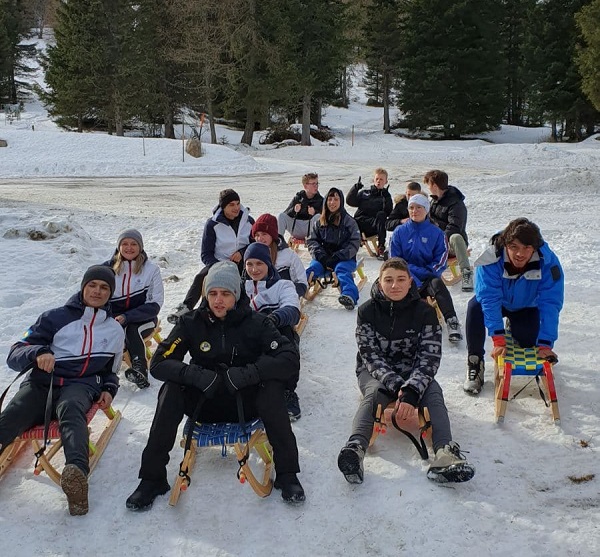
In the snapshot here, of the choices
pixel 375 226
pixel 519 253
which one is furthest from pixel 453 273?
pixel 519 253

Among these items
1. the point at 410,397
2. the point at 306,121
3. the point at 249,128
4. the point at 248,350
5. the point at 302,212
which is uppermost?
the point at 306,121

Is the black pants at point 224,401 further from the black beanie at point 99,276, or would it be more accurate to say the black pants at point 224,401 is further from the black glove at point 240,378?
the black beanie at point 99,276

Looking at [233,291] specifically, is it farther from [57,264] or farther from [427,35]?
[427,35]

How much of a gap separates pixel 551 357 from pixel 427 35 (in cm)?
3347

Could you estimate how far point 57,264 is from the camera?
7.98m

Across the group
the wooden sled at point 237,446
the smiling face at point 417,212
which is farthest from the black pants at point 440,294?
A: the wooden sled at point 237,446

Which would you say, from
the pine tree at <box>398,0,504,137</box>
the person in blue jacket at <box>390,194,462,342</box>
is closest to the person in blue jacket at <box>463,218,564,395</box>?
the person in blue jacket at <box>390,194,462,342</box>

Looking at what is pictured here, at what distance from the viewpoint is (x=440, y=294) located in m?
5.81

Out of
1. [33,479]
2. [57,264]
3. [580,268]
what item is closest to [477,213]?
[580,268]

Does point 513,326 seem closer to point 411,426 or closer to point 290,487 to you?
point 411,426

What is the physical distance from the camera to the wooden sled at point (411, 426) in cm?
369

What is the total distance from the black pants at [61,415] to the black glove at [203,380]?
2.34 feet

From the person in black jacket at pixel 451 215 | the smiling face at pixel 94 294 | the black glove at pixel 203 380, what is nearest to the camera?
the black glove at pixel 203 380

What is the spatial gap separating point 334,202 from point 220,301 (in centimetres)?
384
